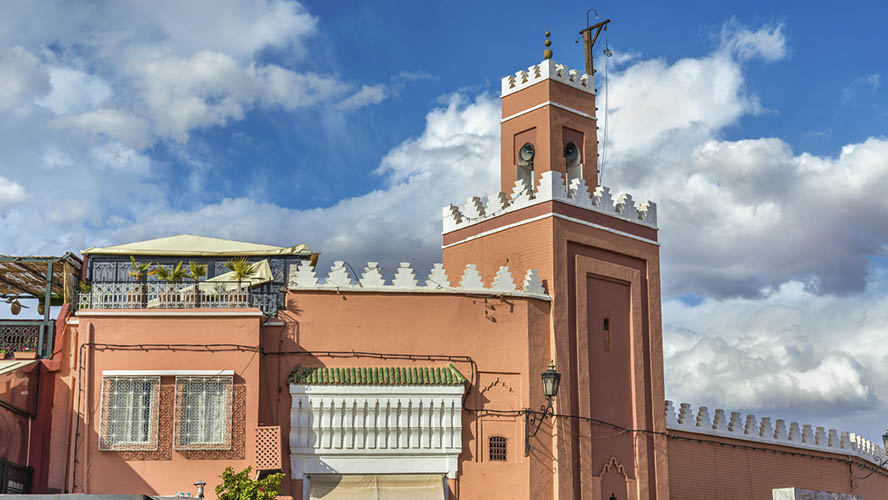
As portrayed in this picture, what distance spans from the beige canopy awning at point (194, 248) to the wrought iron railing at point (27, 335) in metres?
4.00

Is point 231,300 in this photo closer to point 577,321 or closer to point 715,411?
point 577,321

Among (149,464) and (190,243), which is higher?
Result: (190,243)

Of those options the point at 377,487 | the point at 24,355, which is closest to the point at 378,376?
the point at 377,487

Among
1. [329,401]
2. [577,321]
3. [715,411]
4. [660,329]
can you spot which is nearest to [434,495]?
[329,401]

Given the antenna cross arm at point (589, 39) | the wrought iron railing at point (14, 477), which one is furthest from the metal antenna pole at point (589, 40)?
the wrought iron railing at point (14, 477)

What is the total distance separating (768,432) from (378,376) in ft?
37.7

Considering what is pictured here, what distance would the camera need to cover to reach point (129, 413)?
19.5 metres

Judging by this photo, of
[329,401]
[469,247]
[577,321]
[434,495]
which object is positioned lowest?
[434,495]

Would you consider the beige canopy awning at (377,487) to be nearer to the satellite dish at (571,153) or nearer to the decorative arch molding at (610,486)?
the decorative arch molding at (610,486)

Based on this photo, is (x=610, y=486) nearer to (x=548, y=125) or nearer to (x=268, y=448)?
(x=268, y=448)

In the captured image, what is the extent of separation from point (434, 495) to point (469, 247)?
613 cm

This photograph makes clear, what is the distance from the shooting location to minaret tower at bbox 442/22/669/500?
72.7ft

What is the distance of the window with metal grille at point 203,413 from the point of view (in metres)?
19.5

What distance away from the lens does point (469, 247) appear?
24641mm
